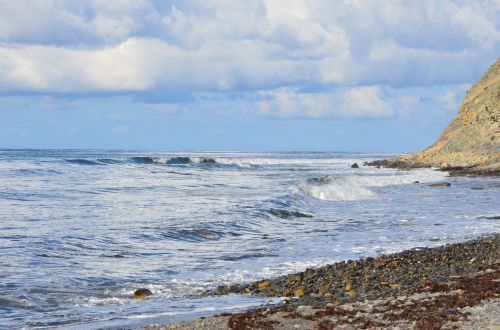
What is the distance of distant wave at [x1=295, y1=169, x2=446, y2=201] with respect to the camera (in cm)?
4453

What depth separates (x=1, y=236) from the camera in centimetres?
2236

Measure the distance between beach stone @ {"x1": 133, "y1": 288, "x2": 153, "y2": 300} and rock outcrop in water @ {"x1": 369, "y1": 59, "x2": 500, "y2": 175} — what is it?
51580mm

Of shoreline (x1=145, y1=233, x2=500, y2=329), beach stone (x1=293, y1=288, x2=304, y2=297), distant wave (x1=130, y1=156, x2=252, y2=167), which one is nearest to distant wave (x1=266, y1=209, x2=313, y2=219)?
shoreline (x1=145, y1=233, x2=500, y2=329)

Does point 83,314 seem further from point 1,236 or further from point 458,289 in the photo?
point 1,236

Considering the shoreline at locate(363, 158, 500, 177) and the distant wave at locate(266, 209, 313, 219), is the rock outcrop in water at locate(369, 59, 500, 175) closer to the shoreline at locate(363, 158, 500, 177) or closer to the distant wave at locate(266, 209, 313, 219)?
the shoreline at locate(363, 158, 500, 177)

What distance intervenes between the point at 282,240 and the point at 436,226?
6.91 meters

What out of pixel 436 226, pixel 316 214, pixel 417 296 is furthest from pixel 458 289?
pixel 316 214

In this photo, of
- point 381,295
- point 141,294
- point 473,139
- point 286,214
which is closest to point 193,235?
point 286,214

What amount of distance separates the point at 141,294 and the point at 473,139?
6418 centimetres

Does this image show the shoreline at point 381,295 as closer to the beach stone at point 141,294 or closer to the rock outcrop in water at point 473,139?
the beach stone at point 141,294

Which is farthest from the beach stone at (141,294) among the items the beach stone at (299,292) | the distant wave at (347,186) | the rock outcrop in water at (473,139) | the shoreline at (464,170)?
the rock outcrop in water at (473,139)

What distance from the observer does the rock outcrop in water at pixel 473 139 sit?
68375 millimetres

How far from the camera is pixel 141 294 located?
14.6 m

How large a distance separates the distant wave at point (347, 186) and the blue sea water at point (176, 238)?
330 millimetres
